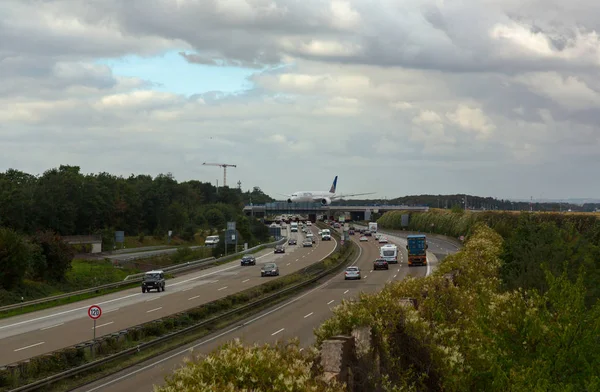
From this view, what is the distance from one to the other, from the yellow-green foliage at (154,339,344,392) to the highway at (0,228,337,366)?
23010mm

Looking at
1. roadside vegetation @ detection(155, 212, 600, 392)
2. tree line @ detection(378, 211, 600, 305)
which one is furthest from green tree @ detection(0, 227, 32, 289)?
roadside vegetation @ detection(155, 212, 600, 392)

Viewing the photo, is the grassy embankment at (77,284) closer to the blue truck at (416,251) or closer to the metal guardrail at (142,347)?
the metal guardrail at (142,347)

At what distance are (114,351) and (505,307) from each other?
1821 cm

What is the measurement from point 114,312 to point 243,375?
4004 cm

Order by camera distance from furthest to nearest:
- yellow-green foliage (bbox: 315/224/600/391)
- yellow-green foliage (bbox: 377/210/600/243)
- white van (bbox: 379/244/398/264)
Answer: white van (bbox: 379/244/398/264) < yellow-green foliage (bbox: 377/210/600/243) < yellow-green foliage (bbox: 315/224/600/391)

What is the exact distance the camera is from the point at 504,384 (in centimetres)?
1566

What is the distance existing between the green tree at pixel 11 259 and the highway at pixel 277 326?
2203 centimetres

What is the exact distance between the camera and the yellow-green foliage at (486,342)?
15242 mm

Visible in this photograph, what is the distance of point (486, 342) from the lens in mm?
19344

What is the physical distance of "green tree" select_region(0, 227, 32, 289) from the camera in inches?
2354

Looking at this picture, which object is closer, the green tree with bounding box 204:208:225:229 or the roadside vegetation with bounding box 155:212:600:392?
the roadside vegetation with bounding box 155:212:600:392

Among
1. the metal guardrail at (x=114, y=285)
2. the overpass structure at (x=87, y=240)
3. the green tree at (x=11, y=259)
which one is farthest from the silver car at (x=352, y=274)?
the overpass structure at (x=87, y=240)

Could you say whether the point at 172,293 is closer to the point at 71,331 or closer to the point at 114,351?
the point at 71,331

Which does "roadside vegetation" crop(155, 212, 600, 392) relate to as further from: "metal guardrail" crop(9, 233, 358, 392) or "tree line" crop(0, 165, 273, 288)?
"tree line" crop(0, 165, 273, 288)
